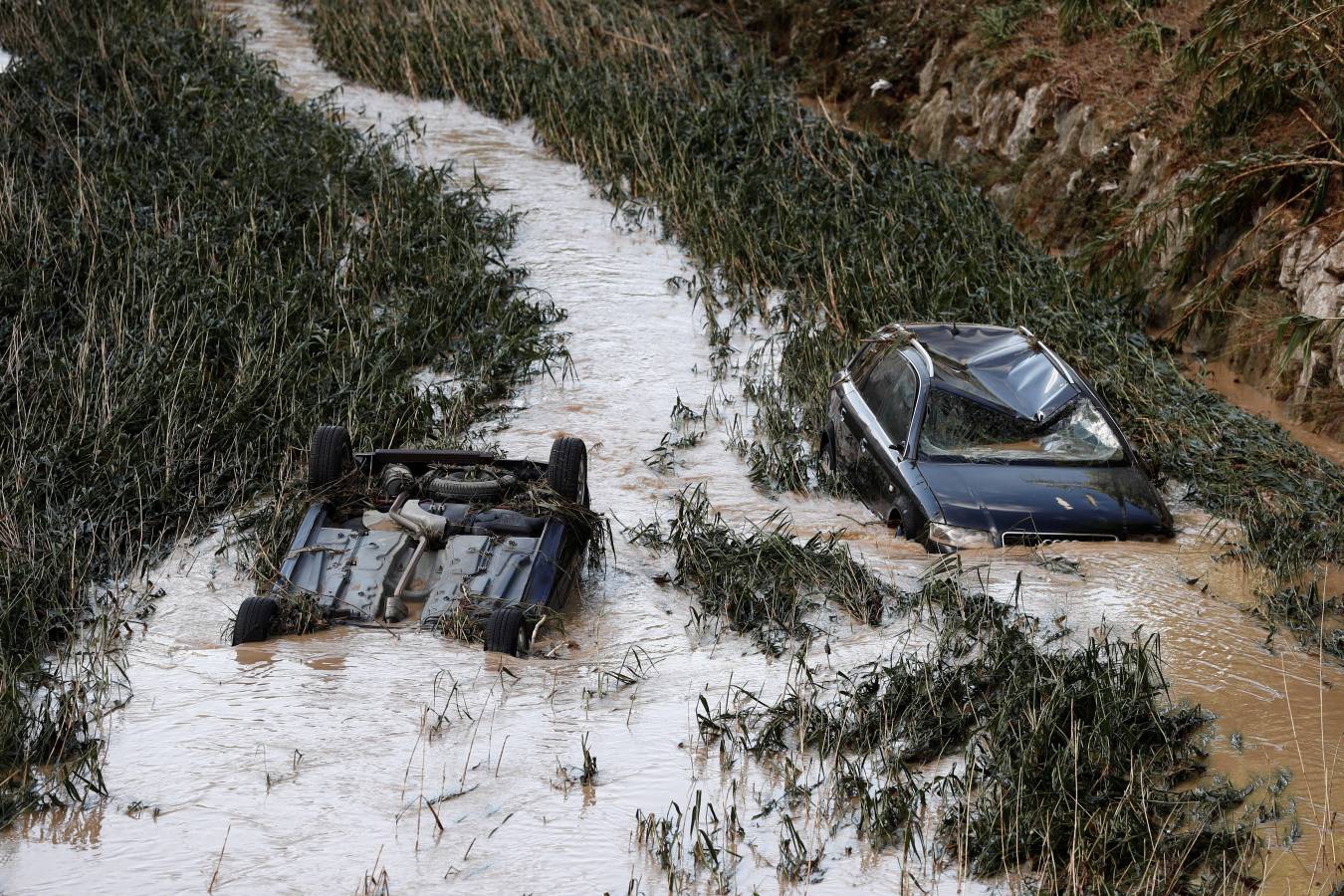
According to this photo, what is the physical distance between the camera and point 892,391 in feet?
30.4

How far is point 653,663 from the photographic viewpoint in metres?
6.71

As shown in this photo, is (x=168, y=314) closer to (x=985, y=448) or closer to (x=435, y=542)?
(x=435, y=542)

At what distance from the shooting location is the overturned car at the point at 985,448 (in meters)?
8.04

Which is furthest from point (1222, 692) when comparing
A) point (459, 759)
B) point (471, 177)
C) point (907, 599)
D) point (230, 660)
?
point (471, 177)

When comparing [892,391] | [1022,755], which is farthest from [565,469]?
[1022,755]

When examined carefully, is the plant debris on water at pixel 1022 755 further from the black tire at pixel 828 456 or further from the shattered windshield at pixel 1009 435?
the black tire at pixel 828 456

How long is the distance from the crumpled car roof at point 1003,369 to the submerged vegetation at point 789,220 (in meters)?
1.38

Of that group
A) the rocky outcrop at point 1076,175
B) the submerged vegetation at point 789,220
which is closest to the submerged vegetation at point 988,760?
the submerged vegetation at point 789,220

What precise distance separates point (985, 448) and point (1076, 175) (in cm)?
760

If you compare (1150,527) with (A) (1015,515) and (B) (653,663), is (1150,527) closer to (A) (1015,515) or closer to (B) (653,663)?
(A) (1015,515)

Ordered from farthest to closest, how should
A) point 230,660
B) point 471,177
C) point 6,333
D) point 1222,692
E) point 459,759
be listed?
point 471,177 → point 6,333 → point 230,660 → point 1222,692 → point 459,759

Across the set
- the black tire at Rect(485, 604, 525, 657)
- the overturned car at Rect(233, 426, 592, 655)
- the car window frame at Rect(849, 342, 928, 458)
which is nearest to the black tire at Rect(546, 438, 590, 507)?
the overturned car at Rect(233, 426, 592, 655)

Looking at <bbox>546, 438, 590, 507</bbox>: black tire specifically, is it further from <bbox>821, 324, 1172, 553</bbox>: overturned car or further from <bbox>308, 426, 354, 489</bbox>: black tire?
<bbox>821, 324, 1172, 553</bbox>: overturned car

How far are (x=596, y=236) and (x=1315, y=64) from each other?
7759 mm
